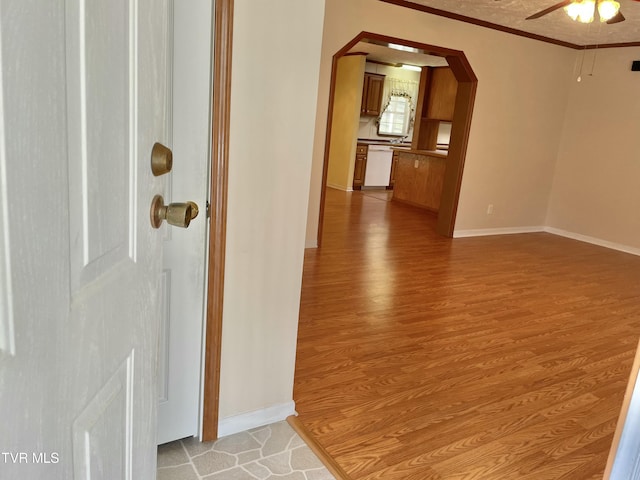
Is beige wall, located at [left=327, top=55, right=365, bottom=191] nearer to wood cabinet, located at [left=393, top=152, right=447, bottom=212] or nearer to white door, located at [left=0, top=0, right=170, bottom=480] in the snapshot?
wood cabinet, located at [left=393, top=152, right=447, bottom=212]

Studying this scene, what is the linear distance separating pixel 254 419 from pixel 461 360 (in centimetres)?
136

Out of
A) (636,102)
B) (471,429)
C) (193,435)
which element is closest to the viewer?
(193,435)

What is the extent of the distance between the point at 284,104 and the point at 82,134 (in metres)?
1.23

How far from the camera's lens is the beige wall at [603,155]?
234 inches

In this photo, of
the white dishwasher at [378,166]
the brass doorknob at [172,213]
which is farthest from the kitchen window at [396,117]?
the brass doorknob at [172,213]

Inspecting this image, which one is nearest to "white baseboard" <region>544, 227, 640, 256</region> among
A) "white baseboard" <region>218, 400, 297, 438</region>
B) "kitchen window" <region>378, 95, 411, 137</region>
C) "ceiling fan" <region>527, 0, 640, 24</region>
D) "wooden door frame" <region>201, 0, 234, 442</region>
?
"ceiling fan" <region>527, 0, 640, 24</region>

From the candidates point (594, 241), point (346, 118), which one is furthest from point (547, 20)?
point (346, 118)

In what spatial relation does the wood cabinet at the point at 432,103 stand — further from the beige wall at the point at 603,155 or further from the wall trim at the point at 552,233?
the wall trim at the point at 552,233

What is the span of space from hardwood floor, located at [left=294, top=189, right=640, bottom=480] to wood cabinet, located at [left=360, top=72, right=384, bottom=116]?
4.83 m

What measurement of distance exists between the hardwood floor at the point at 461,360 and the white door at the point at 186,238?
1.96ft

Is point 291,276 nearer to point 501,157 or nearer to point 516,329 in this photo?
point 516,329

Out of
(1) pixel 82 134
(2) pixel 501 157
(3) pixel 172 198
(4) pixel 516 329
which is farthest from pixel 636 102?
(1) pixel 82 134

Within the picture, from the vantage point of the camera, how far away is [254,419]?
6.66 ft

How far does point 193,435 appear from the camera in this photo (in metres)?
1.91
